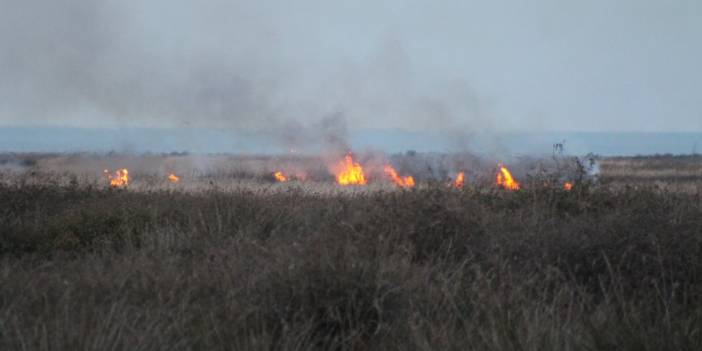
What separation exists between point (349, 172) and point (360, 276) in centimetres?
2778

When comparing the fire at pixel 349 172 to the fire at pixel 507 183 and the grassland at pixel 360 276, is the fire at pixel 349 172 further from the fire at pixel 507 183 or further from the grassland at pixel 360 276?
the grassland at pixel 360 276

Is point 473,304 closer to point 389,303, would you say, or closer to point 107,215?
point 389,303

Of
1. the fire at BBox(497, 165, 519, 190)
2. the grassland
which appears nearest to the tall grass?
the grassland

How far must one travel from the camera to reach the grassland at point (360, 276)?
6918 mm

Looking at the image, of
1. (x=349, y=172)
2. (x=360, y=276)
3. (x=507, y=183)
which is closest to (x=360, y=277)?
(x=360, y=276)

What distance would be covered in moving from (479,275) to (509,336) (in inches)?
50.6

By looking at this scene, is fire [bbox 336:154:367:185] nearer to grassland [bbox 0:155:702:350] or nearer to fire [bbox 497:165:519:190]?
fire [bbox 497:165:519:190]

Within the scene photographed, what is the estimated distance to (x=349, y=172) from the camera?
35688 millimetres

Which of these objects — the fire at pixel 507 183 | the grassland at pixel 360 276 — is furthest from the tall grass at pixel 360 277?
the fire at pixel 507 183

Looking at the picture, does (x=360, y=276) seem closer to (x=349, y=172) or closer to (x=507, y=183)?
(x=507, y=183)

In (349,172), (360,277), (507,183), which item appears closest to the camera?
(360,277)

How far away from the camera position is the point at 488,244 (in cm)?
1010

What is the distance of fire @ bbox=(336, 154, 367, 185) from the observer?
34000 millimetres

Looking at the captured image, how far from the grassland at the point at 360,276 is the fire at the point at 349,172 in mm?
20776
